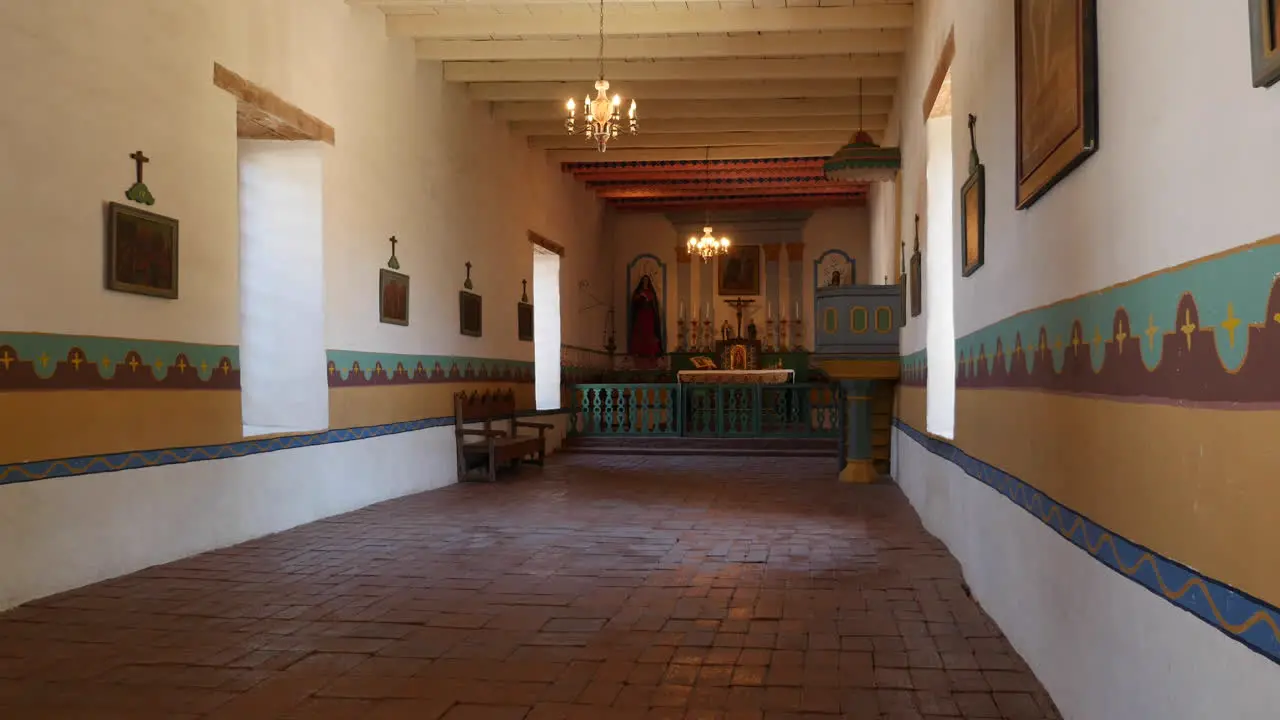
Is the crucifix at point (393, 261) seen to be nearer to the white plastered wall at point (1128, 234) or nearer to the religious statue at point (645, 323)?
the white plastered wall at point (1128, 234)

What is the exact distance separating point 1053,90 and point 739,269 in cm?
1472

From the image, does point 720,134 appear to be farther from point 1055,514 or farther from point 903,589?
point 1055,514

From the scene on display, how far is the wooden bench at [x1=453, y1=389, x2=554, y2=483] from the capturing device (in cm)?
949

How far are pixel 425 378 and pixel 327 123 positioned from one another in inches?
104

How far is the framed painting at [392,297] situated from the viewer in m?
8.03

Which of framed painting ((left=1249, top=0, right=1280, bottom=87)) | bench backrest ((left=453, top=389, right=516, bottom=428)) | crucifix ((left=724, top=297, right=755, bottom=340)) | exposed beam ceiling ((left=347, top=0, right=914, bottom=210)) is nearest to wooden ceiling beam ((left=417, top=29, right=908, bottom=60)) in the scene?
exposed beam ceiling ((left=347, top=0, right=914, bottom=210))

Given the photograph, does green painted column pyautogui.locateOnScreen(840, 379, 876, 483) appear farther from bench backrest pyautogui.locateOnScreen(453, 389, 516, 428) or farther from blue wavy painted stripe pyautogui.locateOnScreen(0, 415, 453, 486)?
blue wavy painted stripe pyautogui.locateOnScreen(0, 415, 453, 486)

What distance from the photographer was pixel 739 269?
17.5 metres

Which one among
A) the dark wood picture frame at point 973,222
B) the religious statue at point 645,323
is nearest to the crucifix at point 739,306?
the religious statue at point 645,323

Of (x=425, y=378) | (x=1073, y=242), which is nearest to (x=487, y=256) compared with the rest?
(x=425, y=378)

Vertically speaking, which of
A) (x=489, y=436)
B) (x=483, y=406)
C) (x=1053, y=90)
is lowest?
(x=489, y=436)

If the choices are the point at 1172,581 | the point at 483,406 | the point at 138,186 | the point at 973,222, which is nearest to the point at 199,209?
the point at 138,186

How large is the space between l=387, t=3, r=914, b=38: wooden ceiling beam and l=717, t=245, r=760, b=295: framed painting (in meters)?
9.32

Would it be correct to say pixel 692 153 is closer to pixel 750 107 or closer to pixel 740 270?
pixel 750 107
